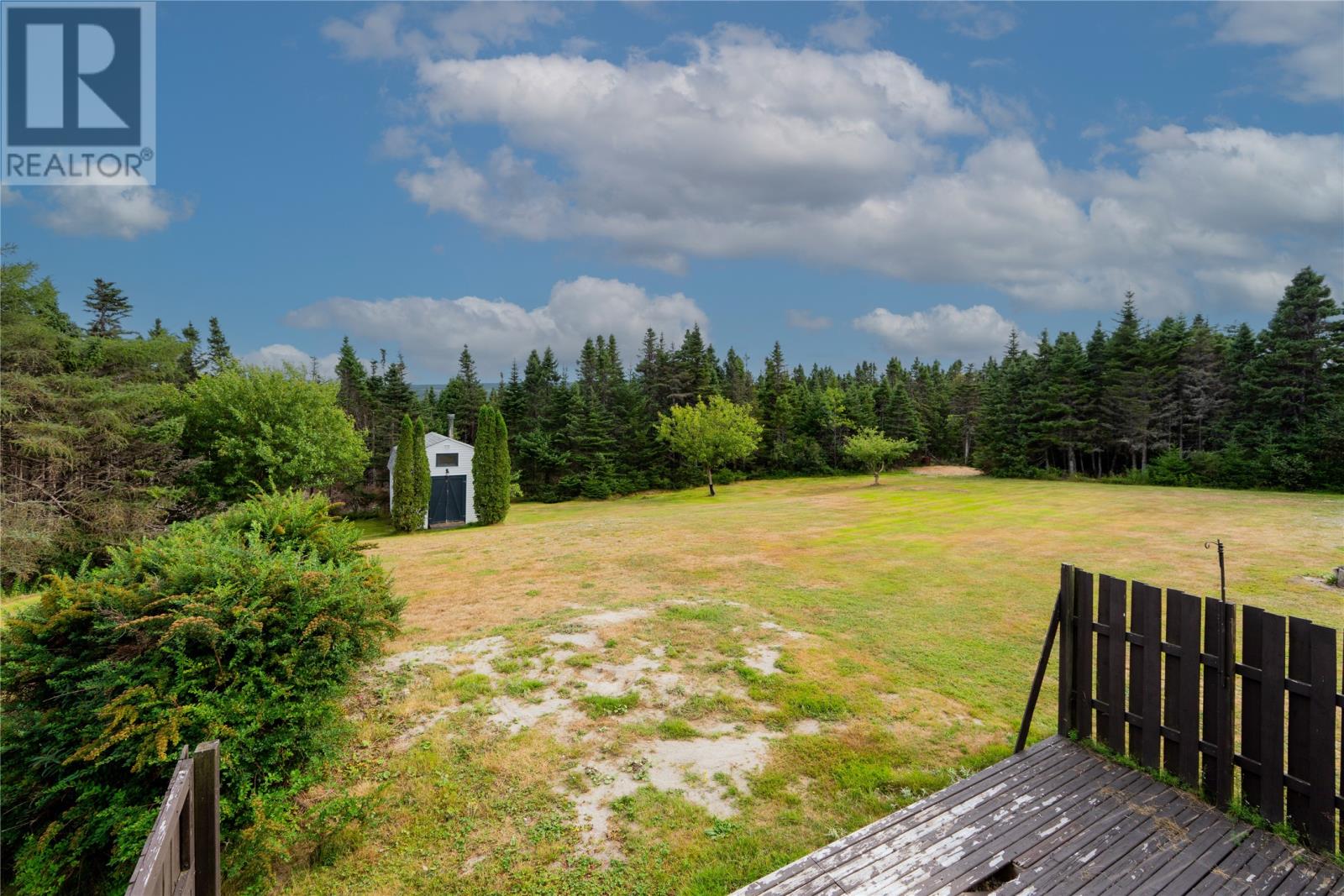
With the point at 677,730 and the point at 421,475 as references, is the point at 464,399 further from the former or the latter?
the point at 677,730

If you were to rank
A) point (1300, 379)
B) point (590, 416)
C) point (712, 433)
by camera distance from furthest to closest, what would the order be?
point (590, 416) → point (712, 433) → point (1300, 379)

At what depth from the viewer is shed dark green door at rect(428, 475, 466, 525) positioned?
24062 millimetres

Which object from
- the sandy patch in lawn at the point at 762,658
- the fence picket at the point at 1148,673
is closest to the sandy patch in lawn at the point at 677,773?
the sandy patch in lawn at the point at 762,658

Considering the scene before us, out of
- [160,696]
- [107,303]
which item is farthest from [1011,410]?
[107,303]

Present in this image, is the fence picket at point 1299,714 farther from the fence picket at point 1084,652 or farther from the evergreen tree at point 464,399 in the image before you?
the evergreen tree at point 464,399

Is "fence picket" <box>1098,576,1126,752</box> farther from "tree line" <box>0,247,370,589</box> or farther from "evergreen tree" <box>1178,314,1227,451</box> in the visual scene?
"evergreen tree" <box>1178,314,1227,451</box>

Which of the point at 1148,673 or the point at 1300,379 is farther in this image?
the point at 1300,379

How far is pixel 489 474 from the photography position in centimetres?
Result: 2377

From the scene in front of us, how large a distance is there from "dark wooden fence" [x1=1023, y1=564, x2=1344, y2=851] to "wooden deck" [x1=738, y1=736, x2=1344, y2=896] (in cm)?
24

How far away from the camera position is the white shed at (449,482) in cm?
2412

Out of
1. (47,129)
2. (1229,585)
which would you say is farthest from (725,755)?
(1229,585)

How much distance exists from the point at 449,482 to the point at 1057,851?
2450 cm

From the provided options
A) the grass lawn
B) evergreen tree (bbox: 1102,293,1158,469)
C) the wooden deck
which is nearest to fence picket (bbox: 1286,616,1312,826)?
the wooden deck

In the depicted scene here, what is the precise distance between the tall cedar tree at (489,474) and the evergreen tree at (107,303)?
24.5m
